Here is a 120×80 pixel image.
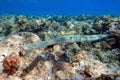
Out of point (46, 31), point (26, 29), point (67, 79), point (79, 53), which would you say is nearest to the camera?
point (67, 79)

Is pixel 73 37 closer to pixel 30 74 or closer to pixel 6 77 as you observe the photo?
pixel 30 74

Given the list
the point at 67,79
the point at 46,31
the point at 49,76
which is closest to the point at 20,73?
the point at 49,76

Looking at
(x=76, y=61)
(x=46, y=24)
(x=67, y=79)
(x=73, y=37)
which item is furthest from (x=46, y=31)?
(x=67, y=79)

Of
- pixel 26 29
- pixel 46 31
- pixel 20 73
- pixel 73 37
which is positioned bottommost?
pixel 20 73

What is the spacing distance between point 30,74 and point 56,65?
674 mm

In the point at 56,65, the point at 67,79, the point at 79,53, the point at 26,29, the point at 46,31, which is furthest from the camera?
the point at 26,29

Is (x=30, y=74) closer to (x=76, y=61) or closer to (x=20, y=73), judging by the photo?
(x=20, y=73)

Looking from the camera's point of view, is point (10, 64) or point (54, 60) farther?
point (54, 60)

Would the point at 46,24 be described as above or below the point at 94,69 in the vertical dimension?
above

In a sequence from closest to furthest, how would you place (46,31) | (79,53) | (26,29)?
(79,53)
(46,31)
(26,29)

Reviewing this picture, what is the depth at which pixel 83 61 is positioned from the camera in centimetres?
564

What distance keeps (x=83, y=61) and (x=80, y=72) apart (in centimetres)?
47

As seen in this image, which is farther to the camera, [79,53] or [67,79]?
[79,53]

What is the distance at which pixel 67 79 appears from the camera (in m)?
5.03
